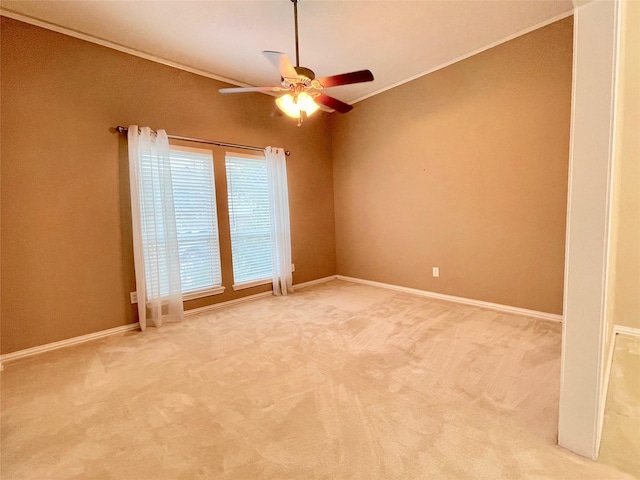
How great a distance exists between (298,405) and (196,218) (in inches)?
100

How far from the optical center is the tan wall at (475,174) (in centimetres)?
285

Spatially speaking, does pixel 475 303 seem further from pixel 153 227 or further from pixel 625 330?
pixel 153 227

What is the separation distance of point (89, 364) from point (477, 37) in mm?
4776

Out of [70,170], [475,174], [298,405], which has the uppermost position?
Result: [70,170]

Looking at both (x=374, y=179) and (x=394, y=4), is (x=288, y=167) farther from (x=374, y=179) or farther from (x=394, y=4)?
(x=394, y=4)

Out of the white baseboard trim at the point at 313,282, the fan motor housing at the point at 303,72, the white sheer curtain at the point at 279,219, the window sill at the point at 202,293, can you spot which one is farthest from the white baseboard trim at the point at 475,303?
the fan motor housing at the point at 303,72

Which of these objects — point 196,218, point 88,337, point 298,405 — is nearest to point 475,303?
point 298,405

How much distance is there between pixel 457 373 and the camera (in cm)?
206

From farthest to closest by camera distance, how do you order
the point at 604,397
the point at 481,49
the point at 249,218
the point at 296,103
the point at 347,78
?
the point at 249,218, the point at 481,49, the point at 296,103, the point at 347,78, the point at 604,397

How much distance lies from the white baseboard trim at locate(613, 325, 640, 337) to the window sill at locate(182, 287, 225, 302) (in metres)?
4.13

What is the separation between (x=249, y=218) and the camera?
3.99m

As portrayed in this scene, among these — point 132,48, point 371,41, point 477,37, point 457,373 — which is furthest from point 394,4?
point 457,373

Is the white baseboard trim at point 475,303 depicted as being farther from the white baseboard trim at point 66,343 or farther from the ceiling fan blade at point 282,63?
the white baseboard trim at point 66,343

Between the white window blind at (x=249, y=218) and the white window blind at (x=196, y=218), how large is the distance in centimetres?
26
